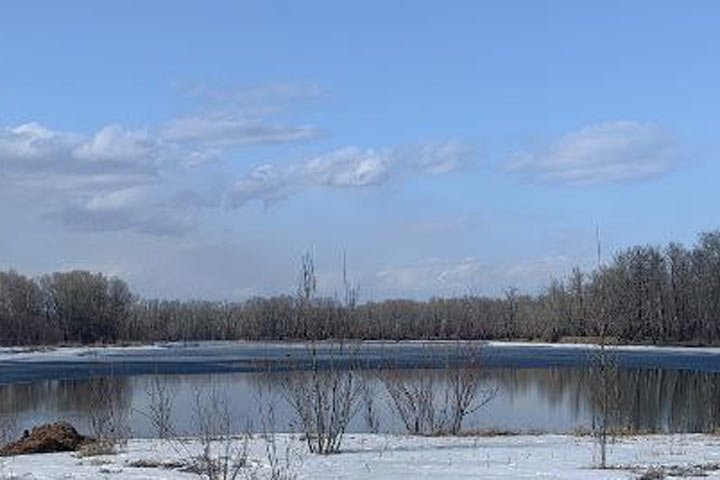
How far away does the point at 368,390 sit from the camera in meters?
26.7

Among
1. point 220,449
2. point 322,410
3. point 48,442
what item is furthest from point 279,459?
point 48,442

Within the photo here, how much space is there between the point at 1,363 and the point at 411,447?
188 feet

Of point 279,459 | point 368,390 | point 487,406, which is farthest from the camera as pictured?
point 487,406

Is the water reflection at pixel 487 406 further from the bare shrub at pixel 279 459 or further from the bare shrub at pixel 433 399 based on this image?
the bare shrub at pixel 279 459

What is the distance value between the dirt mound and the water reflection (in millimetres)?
2674

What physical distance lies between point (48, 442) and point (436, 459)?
25.1 feet

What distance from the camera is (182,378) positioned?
4903 cm

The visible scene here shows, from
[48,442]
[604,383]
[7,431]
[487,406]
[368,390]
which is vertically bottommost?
[487,406]

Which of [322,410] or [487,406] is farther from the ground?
[322,410]

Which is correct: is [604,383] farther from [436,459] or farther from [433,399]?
[433,399]

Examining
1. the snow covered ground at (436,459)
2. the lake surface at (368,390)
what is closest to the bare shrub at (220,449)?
the snow covered ground at (436,459)

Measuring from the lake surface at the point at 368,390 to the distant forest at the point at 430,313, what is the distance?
24.2 m

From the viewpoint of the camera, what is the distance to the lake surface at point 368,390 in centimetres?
2823

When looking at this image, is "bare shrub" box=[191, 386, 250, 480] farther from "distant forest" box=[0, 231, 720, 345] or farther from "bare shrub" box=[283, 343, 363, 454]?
"distant forest" box=[0, 231, 720, 345]
